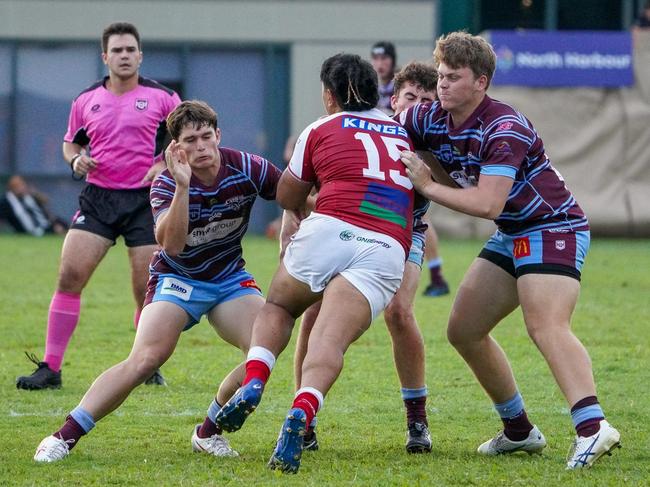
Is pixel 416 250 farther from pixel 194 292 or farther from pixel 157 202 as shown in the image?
pixel 157 202

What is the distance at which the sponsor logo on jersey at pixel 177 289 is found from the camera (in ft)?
19.5

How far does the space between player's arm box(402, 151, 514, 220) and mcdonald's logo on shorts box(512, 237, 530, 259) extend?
26 centimetres

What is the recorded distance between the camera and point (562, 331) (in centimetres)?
560

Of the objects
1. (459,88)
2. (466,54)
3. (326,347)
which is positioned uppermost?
(466,54)

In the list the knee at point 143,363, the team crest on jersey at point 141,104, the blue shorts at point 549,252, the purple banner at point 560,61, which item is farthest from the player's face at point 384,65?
the purple banner at point 560,61

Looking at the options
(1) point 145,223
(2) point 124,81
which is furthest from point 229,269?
(2) point 124,81

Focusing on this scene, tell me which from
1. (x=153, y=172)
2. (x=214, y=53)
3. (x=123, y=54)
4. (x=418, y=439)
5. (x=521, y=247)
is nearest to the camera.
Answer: (x=521, y=247)

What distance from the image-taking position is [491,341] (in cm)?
611

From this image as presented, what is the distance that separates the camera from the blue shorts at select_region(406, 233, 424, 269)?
626cm

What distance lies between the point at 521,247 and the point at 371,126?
2.94ft

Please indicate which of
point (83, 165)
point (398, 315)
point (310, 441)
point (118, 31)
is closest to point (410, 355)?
point (398, 315)

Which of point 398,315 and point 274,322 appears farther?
point 398,315

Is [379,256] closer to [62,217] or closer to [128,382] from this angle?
[128,382]

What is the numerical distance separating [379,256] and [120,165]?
3.13 m
